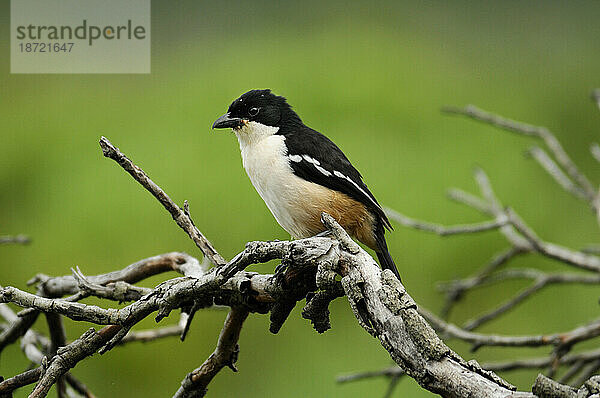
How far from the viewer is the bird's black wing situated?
3.84 feet

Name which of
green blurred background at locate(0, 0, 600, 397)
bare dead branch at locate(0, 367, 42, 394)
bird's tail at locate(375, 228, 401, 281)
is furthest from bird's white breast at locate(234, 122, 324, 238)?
green blurred background at locate(0, 0, 600, 397)

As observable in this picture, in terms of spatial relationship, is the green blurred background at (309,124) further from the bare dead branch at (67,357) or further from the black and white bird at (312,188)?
the bare dead branch at (67,357)

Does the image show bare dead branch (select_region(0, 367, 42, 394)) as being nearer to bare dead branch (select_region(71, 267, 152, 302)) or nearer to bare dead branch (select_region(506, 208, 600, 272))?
bare dead branch (select_region(71, 267, 152, 302))

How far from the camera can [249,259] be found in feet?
2.35

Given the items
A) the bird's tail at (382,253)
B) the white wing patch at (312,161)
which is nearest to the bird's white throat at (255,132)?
the white wing patch at (312,161)

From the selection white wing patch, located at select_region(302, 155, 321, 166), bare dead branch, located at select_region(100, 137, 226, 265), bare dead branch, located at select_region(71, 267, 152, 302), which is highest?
white wing patch, located at select_region(302, 155, 321, 166)

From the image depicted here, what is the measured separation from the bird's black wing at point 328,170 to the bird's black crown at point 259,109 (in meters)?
0.11

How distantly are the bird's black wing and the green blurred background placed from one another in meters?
0.84

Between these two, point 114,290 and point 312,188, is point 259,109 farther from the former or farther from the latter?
point 114,290

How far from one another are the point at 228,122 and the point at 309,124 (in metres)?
0.97

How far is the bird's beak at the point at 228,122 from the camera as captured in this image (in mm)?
1273

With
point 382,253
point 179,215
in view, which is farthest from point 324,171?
point 179,215

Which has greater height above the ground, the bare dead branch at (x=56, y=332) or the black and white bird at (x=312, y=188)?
the black and white bird at (x=312, y=188)

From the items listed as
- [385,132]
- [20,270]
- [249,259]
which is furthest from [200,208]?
[249,259]
